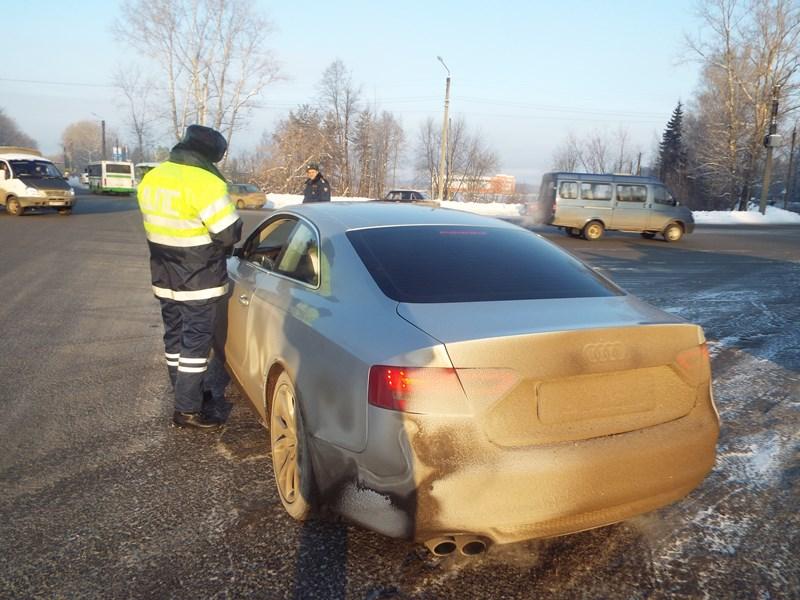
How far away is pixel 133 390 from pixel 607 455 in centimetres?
355

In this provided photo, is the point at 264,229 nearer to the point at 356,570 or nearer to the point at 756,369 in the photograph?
the point at 356,570

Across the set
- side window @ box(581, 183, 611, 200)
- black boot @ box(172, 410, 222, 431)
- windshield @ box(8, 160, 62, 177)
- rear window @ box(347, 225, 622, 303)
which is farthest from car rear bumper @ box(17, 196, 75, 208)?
rear window @ box(347, 225, 622, 303)

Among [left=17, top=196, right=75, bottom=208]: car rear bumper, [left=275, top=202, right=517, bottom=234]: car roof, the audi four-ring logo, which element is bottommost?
[left=17, top=196, right=75, bottom=208]: car rear bumper

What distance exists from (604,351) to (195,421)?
2597 mm

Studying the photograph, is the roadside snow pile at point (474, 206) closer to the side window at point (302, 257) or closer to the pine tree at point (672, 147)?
the side window at point (302, 257)

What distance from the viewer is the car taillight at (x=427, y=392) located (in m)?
2.08

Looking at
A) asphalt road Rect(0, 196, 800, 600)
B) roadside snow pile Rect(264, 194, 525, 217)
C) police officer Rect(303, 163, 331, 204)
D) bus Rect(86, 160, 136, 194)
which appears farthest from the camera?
bus Rect(86, 160, 136, 194)

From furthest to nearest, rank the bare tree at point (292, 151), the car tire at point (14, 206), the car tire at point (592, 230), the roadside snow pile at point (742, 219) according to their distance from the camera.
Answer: the bare tree at point (292, 151) → the roadside snow pile at point (742, 219) → the car tire at point (14, 206) → the car tire at point (592, 230)

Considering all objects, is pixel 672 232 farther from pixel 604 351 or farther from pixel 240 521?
pixel 240 521

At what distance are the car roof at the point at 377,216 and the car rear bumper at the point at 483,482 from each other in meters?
1.35

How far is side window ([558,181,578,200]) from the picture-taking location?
18859 millimetres

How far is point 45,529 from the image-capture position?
265cm

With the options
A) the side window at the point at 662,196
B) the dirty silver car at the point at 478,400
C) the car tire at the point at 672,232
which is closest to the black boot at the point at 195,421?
the dirty silver car at the point at 478,400

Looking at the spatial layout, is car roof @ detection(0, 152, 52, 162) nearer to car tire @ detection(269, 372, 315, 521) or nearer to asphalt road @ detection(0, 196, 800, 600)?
asphalt road @ detection(0, 196, 800, 600)
